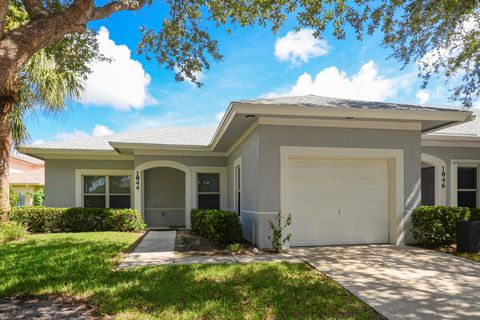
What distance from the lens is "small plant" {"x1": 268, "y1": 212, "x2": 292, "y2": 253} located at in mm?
7590

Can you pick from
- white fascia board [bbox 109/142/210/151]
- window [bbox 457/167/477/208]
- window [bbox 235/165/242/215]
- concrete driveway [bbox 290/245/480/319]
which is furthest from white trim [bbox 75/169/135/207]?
window [bbox 457/167/477/208]

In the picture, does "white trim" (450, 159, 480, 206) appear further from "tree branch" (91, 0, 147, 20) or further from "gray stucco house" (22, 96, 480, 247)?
"tree branch" (91, 0, 147, 20)

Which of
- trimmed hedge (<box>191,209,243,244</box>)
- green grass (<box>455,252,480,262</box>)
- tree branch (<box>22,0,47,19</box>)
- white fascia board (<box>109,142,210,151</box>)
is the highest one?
tree branch (<box>22,0,47,19</box>)

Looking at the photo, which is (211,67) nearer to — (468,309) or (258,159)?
(258,159)

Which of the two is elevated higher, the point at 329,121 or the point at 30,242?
the point at 329,121

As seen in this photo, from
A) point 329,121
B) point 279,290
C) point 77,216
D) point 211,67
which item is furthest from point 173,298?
point 77,216

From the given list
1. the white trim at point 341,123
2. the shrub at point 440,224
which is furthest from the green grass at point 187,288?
the shrub at point 440,224

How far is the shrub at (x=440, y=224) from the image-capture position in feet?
26.6

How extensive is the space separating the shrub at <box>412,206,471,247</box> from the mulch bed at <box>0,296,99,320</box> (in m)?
7.64

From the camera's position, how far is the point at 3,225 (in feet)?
35.9

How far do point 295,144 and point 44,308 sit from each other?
5.95 meters

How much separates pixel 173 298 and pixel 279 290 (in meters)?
1.52

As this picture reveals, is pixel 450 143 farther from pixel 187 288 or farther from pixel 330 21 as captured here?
pixel 187 288

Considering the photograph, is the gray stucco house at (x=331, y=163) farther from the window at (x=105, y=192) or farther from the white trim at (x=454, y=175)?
the window at (x=105, y=192)
